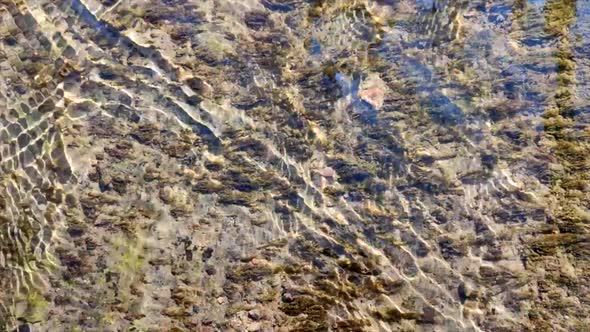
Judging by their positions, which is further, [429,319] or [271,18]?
[271,18]

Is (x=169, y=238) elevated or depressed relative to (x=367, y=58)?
depressed

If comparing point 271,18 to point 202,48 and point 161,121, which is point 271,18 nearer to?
point 202,48

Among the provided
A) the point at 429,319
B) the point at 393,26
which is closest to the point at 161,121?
the point at 393,26

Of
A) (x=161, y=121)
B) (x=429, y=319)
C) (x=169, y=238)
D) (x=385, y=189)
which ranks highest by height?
(x=161, y=121)

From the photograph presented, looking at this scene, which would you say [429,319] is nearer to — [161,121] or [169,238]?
[169,238]

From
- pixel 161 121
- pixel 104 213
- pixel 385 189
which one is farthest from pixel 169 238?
pixel 385 189

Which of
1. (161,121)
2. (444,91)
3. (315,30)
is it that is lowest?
(161,121)
